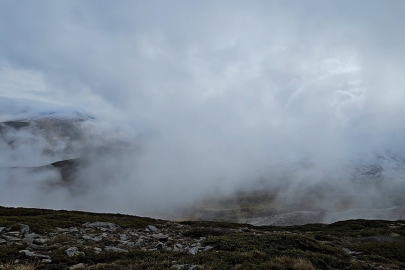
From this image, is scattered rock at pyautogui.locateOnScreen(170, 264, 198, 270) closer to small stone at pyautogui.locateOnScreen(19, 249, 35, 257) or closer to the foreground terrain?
the foreground terrain

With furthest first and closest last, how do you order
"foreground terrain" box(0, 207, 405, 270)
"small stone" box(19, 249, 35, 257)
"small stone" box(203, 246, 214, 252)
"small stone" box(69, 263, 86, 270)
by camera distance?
"small stone" box(203, 246, 214, 252)
"small stone" box(19, 249, 35, 257)
"foreground terrain" box(0, 207, 405, 270)
"small stone" box(69, 263, 86, 270)

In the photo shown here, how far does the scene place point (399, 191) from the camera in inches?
7328

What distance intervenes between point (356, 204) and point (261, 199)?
198 ft

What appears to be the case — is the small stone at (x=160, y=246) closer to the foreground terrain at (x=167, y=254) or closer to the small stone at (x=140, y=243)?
the foreground terrain at (x=167, y=254)

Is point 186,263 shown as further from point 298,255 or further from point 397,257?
point 397,257

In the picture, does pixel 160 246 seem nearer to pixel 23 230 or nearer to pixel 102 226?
pixel 23 230

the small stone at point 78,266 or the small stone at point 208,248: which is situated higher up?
the small stone at point 208,248

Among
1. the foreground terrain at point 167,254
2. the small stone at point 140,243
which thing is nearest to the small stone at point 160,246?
the foreground terrain at point 167,254

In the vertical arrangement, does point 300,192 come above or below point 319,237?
above

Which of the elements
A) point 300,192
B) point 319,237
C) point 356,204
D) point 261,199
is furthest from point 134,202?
point 319,237

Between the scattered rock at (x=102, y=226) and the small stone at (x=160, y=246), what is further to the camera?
the scattered rock at (x=102, y=226)

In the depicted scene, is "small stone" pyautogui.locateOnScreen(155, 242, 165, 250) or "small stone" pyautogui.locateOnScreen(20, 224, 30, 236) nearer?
"small stone" pyautogui.locateOnScreen(155, 242, 165, 250)

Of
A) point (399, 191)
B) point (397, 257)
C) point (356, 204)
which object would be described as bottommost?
point (397, 257)

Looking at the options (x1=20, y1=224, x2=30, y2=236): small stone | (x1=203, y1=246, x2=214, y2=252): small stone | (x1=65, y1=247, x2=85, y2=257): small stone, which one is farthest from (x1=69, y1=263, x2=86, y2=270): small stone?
(x1=20, y1=224, x2=30, y2=236): small stone
